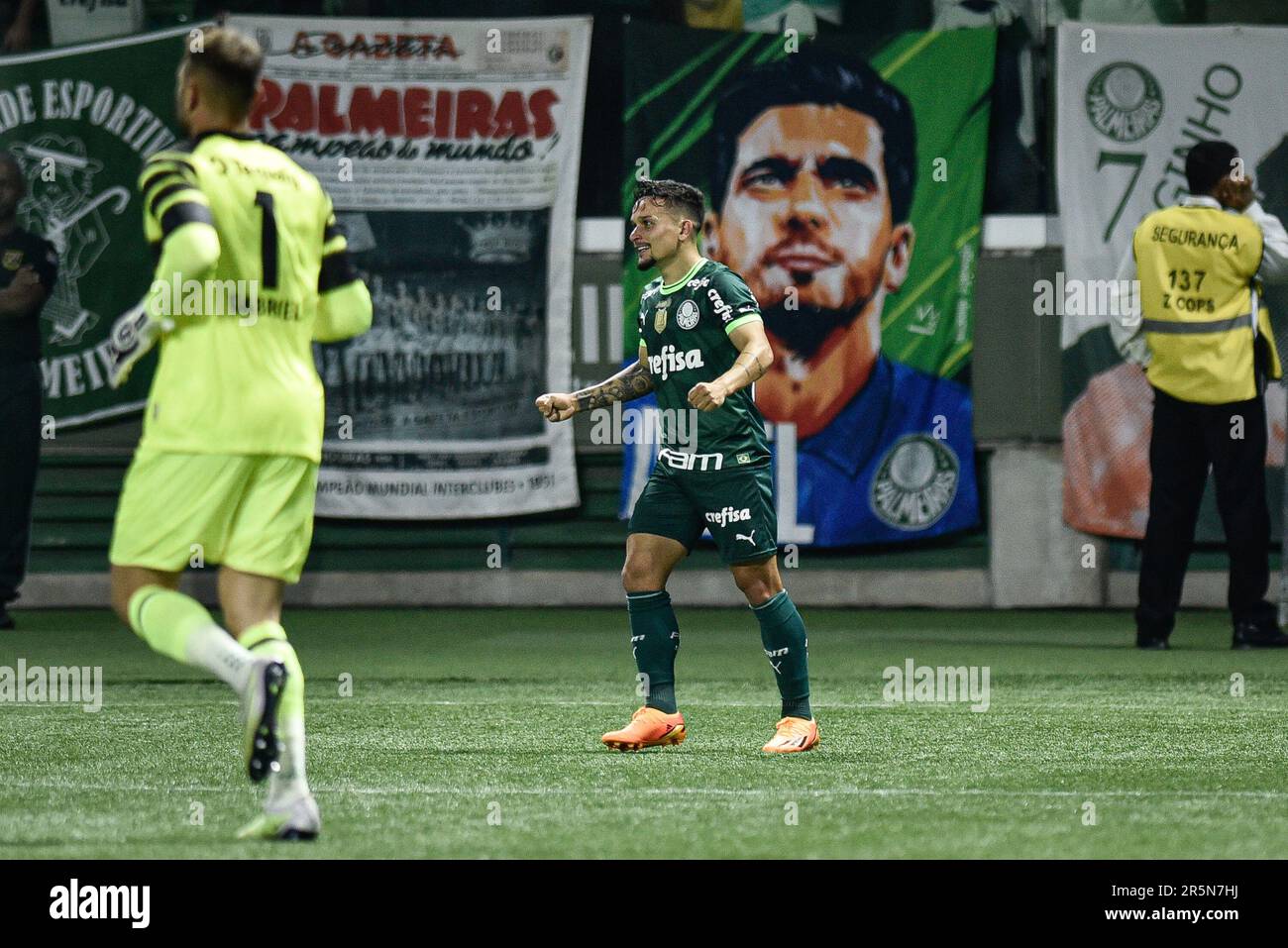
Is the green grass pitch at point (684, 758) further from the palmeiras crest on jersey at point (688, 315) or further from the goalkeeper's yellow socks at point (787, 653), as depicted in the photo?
the palmeiras crest on jersey at point (688, 315)

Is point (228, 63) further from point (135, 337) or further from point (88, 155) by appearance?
point (88, 155)

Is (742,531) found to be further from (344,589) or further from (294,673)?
(344,589)

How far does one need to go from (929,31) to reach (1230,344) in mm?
3712

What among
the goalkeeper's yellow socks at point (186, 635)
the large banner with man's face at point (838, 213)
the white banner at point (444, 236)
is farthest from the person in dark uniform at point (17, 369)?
the goalkeeper's yellow socks at point (186, 635)

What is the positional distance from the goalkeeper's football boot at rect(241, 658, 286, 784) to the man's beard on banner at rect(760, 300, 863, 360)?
8.93 meters

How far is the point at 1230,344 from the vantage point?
1086 cm

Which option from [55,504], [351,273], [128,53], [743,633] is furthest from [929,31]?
[351,273]

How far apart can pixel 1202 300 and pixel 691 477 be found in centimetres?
452

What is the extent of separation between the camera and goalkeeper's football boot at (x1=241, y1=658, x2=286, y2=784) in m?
4.97

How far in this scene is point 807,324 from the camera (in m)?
13.7

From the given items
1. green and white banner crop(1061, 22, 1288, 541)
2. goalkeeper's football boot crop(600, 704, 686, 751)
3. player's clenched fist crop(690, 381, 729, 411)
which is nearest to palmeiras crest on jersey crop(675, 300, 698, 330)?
player's clenched fist crop(690, 381, 729, 411)

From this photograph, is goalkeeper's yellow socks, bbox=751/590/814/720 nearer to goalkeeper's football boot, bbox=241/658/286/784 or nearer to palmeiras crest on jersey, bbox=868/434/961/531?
goalkeeper's football boot, bbox=241/658/286/784

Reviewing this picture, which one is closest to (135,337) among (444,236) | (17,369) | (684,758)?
(684,758)

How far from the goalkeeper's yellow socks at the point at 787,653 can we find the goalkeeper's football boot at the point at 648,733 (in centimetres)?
37
